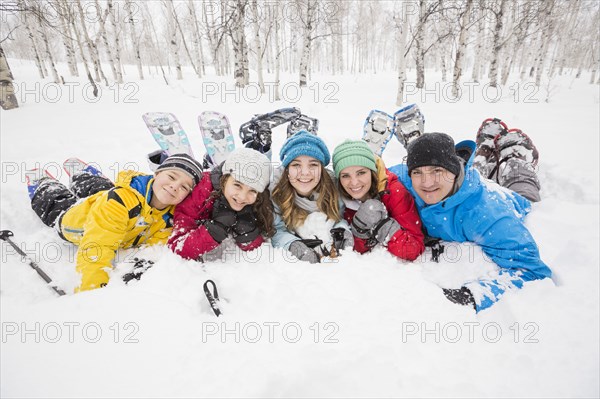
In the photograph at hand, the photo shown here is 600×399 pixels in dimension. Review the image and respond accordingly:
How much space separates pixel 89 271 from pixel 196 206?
0.94 metres

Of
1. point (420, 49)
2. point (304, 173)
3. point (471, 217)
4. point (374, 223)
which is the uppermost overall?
point (420, 49)

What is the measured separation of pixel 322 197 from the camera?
2.60m

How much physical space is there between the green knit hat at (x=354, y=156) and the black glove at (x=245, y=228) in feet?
3.15

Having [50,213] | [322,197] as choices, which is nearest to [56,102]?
[50,213]

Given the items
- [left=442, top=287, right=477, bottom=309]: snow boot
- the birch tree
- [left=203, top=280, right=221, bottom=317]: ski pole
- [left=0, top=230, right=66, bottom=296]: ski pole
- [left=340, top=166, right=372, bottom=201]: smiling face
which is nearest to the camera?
[left=203, top=280, right=221, bottom=317]: ski pole

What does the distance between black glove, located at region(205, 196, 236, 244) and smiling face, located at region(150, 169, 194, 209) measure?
13.7 inches

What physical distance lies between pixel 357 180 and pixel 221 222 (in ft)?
4.23

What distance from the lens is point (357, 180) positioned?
8.39ft

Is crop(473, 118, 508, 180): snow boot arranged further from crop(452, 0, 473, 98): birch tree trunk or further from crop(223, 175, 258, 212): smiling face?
crop(452, 0, 473, 98): birch tree trunk

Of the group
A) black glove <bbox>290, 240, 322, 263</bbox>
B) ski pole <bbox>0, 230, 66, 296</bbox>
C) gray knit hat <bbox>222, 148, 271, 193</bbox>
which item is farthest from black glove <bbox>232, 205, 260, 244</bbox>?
ski pole <bbox>0, 230, 66, 296</bbox>

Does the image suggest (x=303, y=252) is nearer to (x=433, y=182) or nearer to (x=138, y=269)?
(x=433, y=182)

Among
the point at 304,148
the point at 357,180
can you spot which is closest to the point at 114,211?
the point at 304,148

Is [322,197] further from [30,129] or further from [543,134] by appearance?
[30,129]

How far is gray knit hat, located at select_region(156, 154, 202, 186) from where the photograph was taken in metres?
2.55
